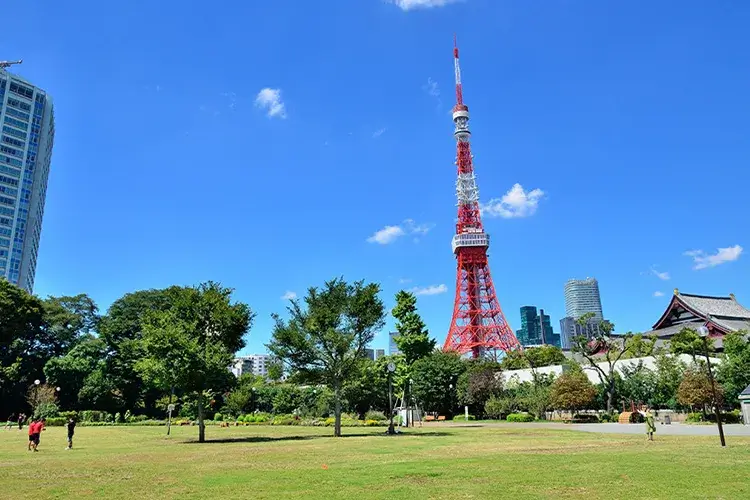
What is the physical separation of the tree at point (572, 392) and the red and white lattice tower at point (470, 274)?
4084 cm

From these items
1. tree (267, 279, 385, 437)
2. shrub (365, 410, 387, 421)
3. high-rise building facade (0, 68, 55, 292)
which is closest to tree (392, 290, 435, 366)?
shrub (365, 410, 387, 421)

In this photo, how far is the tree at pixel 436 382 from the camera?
196 feet

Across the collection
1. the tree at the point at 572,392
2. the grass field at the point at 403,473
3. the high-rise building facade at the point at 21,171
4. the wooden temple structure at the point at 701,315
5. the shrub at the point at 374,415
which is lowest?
the shrub at the point at 374,415

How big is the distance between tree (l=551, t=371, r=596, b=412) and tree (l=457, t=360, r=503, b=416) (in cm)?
1046

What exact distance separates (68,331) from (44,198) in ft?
266

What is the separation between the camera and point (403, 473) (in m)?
13.3

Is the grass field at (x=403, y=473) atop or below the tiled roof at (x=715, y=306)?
below

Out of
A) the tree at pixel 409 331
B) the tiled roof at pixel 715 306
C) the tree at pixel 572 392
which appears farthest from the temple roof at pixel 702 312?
the tree at pixel 409 331

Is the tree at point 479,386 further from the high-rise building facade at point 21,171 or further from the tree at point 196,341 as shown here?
the high-rise building facade at point 21,171

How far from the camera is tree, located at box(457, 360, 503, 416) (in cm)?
5575

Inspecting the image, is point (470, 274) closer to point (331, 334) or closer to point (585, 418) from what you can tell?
point (585, 418)

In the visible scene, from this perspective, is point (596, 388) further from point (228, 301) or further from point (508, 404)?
point (228, 301)

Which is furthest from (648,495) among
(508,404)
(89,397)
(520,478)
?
(89,397)

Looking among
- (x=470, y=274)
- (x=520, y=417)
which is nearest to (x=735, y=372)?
(x=520, y=417)
